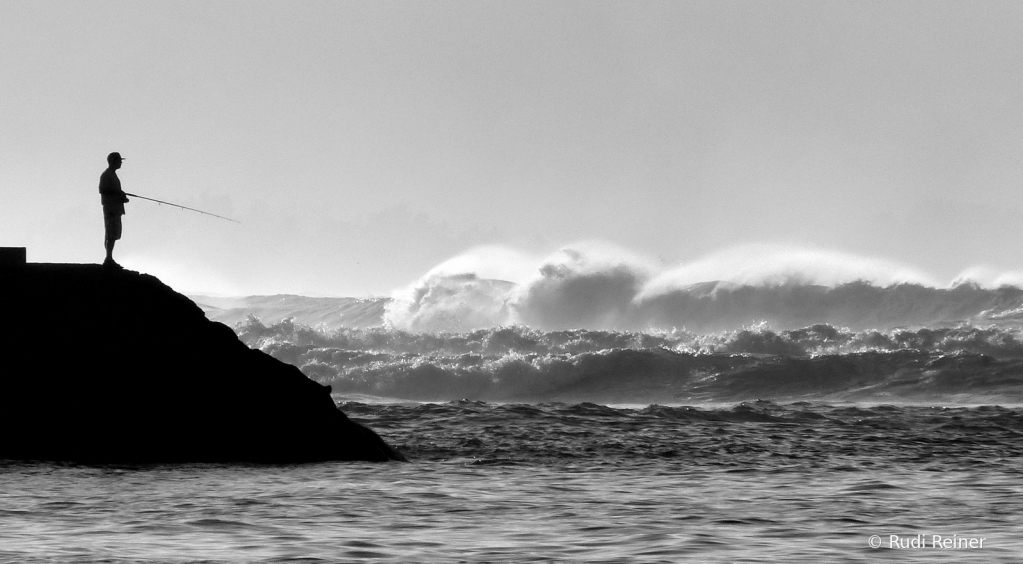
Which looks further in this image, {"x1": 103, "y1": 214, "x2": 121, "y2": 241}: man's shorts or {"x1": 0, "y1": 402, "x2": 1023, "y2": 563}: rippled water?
{"x1": 103, "y1": 214, "x2": 121, "y2": 241}: man's shorts

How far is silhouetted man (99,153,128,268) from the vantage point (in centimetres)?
1560

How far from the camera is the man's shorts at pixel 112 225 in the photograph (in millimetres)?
15742

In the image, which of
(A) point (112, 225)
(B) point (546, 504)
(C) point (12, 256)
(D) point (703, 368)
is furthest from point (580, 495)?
(D) point (703, 368)

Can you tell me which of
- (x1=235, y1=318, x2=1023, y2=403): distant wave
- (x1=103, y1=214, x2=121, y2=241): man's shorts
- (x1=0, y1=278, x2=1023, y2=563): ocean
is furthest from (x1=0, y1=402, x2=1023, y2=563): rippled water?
(x1=235, y1=318, x2=1023, y2=403): distant wave

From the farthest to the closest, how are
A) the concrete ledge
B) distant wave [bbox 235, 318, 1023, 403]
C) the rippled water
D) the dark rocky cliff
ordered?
1. distant wave [bbox 235, 318, 1023, 403]
2. the concrete ledge
3. the dark rocky cliff
4. the rippled water

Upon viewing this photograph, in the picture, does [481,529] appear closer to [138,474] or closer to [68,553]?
[68,553]

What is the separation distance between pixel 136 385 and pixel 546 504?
5.72 meters

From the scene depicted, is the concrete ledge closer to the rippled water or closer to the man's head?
the man's head

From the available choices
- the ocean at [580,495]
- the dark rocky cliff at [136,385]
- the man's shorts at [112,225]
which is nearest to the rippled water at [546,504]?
the ocean at [580,495]

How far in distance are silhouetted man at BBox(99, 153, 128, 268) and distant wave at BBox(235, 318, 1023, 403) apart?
88.2 ft

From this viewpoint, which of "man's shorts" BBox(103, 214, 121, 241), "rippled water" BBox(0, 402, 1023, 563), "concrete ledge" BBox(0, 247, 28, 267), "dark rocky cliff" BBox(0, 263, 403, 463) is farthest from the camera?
"concrete ledge" BBox(0, 247, 28, 267)

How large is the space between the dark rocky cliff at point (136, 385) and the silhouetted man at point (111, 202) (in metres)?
0.34

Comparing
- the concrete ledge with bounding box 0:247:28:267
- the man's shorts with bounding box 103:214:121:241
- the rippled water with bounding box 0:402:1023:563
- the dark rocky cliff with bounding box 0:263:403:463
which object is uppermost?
the man's shorts with bounding box 103:214:121:241

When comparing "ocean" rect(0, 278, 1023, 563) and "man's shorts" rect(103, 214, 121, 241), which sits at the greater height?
"man's shorts" rect(103, 214, 121, 241)
